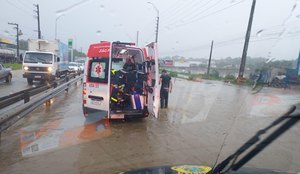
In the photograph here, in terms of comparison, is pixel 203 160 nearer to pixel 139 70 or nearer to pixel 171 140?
pixel 171 140

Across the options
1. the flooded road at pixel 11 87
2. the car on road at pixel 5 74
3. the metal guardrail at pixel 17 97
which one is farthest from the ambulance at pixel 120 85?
the car on road at pixel 5 74

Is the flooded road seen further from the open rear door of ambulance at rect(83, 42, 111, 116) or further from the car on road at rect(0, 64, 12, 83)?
the open rear door of ambulance at rect(83, 42, 111, 116)

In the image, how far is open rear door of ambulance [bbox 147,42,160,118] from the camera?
7.79 meters

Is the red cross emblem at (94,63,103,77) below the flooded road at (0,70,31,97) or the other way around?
the other way around

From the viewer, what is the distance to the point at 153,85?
8.43m

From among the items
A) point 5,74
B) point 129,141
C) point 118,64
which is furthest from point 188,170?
point 5,74

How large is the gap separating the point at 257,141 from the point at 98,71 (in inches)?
257

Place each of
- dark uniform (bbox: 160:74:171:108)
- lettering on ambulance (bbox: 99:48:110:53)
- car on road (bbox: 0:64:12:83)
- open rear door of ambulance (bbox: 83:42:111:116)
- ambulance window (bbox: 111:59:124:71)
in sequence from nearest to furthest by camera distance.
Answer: open rear door of ambulance (bbox: 83:42:111:116)
lettering on ambulance (bbox: 99:48:110:53)
ambulance window (bbox: 111:59:124:71)
dark uniform (bbox: 160:74:171:108)
car on road (bbox: 0:64:12:83)

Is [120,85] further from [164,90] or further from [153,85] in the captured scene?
[164,90]

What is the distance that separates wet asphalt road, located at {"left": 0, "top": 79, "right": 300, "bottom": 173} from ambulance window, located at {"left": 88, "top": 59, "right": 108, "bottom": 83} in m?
1.24

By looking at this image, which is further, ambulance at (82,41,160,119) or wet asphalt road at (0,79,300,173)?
ambulance at (82,41,160,119)

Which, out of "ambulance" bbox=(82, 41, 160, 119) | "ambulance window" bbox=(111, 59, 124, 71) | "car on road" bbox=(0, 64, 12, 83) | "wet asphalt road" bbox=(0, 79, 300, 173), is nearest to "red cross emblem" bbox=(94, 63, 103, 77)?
"ambulance" bbox=(82, 41, 160, 119)

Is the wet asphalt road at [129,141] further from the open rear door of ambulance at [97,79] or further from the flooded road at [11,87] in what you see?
the flooded road at [11,87]

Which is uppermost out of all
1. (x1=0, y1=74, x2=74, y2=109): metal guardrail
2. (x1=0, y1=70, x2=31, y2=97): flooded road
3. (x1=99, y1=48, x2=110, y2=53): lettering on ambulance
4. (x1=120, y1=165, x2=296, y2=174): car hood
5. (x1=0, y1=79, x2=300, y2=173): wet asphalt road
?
(x1=99, y1=48, x2=110, y2=53): lettering on ambulance
